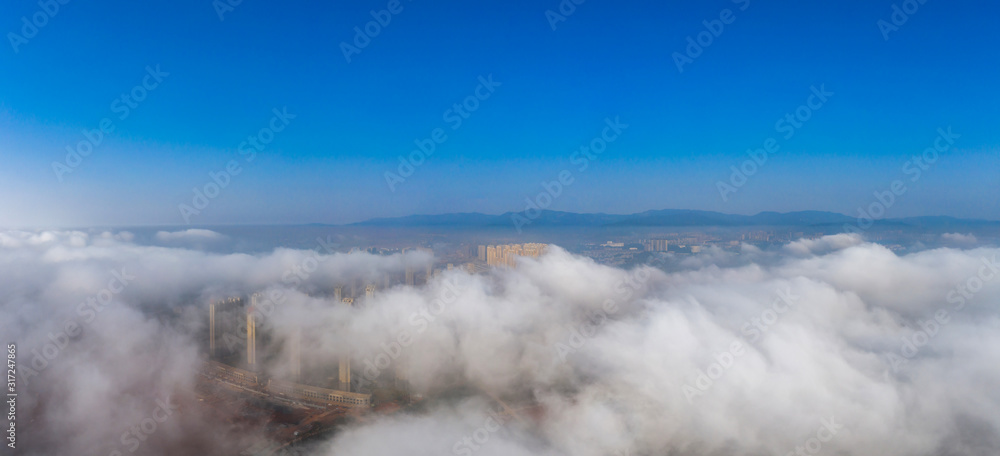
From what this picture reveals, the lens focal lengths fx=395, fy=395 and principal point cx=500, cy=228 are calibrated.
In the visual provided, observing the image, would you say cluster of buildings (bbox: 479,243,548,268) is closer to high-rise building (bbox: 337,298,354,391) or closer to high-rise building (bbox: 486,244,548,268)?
high-rise building (bbox: 486,244,548,268)

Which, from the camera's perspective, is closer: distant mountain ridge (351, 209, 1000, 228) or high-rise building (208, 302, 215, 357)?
high-rise building (208, 302, 215, 357)

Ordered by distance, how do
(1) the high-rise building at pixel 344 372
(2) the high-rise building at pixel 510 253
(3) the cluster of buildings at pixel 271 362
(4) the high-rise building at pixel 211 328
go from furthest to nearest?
(2) the high-rise building at pixel 510 253
(4) the high-rise building at pixel 211 328
(1) the high-rise building at pixel 344 372
(3) the cluster of buildings at pixel 271 362

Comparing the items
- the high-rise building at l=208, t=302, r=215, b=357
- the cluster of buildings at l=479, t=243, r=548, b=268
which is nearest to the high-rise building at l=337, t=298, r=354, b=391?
the high-rise building at l=208, t=302, r=215, b=357

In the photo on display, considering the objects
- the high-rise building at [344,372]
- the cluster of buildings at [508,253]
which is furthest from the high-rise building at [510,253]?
the high-rise building at [344,372]

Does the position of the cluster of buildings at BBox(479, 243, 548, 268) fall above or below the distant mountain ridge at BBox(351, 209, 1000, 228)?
below

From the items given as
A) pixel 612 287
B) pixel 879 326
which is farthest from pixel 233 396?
pixel 879 326

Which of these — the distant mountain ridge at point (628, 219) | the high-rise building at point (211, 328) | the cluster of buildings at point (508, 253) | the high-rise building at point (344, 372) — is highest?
the distant mountain ridge at point (628, 219)

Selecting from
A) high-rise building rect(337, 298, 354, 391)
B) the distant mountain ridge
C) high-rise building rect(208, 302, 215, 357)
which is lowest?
high-rise building rect(337, 298, 354, 391)

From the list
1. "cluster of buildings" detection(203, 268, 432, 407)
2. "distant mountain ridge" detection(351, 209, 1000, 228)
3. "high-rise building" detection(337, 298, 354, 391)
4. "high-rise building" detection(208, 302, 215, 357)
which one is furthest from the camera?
"distant mountain ridge" detection(351, 209, 1000, 228)

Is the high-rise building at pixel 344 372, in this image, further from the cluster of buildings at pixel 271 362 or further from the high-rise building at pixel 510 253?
the high-rise building at pixel 510 253

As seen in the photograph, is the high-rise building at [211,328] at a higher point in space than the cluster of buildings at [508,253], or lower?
lower

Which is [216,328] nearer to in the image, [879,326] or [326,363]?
[326,363]
